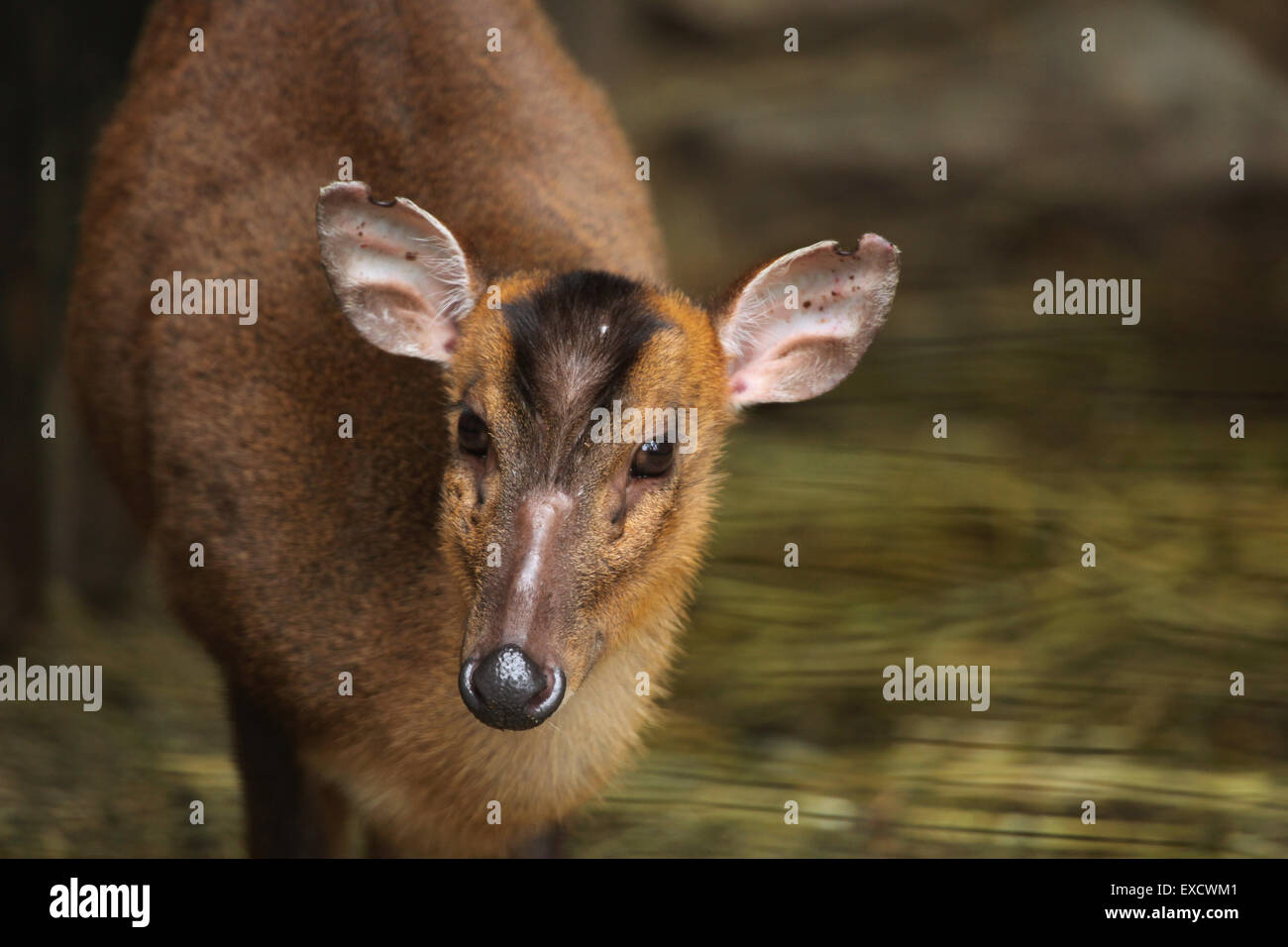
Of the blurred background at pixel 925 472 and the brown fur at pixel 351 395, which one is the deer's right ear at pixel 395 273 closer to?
the brown fur at pixel 351 395

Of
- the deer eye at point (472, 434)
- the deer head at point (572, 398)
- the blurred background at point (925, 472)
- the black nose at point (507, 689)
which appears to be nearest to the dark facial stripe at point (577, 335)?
the deer head at point (572, 398)

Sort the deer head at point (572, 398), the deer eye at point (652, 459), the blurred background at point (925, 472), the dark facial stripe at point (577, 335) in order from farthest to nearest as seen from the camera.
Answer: the blurred background at point (925, 472) → the deer eye at point (652, 459) → the dark facial stripe at point (577, 335) → the deer head at point (572, 398)

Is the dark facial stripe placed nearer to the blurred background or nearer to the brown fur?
the brown fur

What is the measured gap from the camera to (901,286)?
30.0 ft

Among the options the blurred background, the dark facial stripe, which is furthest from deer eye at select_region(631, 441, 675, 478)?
the blurred background

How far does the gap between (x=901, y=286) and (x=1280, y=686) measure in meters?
3.42

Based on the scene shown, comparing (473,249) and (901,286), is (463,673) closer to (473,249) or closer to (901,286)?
(473,249)

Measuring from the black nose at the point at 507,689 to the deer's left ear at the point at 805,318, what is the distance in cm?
125

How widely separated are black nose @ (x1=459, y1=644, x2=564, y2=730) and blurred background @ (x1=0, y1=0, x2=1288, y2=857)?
1.57m

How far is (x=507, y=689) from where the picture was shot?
372 centimetres

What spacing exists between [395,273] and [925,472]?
383cm

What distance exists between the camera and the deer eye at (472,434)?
4180 mm

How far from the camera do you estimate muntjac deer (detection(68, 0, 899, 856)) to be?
4090 millimetres

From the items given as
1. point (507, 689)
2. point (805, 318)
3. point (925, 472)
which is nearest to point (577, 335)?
point (805, 318)
